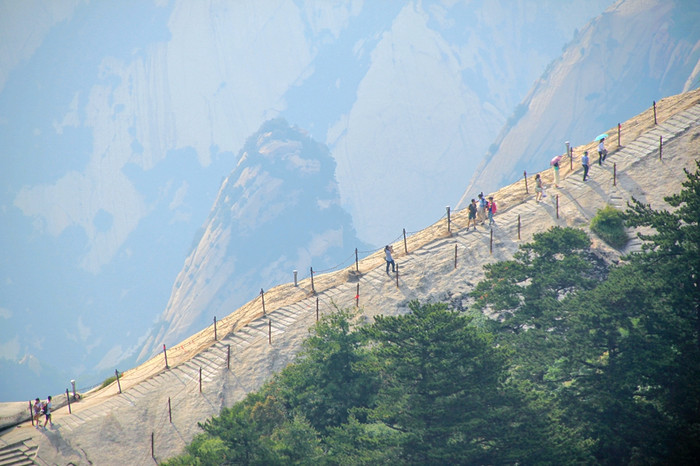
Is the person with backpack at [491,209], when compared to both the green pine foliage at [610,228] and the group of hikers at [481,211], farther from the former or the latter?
the green pine foliage at [610,228]

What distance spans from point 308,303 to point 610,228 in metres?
19.5

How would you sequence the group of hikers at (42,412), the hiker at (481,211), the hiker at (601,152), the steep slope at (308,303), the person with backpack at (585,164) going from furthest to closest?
1. the hiker at (481,211)
2. the hiker at (601,152)
3. the person with backpack at (585,164)
4. the group of hikers at (42,412)
5. the steep slope at (308,303)

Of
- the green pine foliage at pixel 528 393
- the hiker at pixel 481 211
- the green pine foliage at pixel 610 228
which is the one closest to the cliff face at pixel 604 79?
the hiker at pixel 481 211

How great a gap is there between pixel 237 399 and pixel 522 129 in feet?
567

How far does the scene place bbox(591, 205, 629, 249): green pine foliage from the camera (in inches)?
1565

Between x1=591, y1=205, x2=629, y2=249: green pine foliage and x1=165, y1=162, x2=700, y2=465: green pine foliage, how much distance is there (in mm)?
10393

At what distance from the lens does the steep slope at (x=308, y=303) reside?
35562 millimetres

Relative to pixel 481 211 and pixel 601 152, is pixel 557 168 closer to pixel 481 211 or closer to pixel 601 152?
pixel 601 152

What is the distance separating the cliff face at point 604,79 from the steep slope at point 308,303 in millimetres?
137726

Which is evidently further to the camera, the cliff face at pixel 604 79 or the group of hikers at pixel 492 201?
the cliff face at pixel 604 79

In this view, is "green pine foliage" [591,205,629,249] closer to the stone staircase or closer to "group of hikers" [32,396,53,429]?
"group of hikers" [32,396,53,429]

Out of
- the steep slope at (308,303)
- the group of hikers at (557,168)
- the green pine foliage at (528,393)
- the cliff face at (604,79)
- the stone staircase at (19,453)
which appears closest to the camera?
the green pine foliage at (528,393)

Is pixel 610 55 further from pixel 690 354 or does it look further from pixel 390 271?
pixel 690 354

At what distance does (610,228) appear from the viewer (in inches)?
1581
